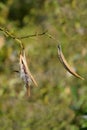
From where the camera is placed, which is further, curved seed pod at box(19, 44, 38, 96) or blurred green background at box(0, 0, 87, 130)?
blurred green background at box(0, 0, 87, 130)

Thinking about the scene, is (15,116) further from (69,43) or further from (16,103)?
(69,43)

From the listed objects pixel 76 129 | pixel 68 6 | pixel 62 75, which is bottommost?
pixel 76 129

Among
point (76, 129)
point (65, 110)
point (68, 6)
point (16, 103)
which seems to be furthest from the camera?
point (68, 6)

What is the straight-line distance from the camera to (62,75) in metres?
5.63

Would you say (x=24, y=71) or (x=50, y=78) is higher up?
(x=24, y=71)

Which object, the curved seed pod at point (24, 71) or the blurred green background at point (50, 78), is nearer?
the curved seed pod at point (24, 71)

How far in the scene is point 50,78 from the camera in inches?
228

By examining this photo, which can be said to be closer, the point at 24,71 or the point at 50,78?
the point at 24,71

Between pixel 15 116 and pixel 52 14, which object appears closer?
pixel 15 116

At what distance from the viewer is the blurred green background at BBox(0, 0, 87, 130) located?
4.33m

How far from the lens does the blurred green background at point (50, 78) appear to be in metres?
4.33

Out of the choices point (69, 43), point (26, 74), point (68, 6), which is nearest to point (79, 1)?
point (68, 6)

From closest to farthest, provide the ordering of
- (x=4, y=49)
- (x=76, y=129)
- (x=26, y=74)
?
(x=26, y=74), (x=76, y=129), (x=4, y=49)

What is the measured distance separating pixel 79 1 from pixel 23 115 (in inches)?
50.3
